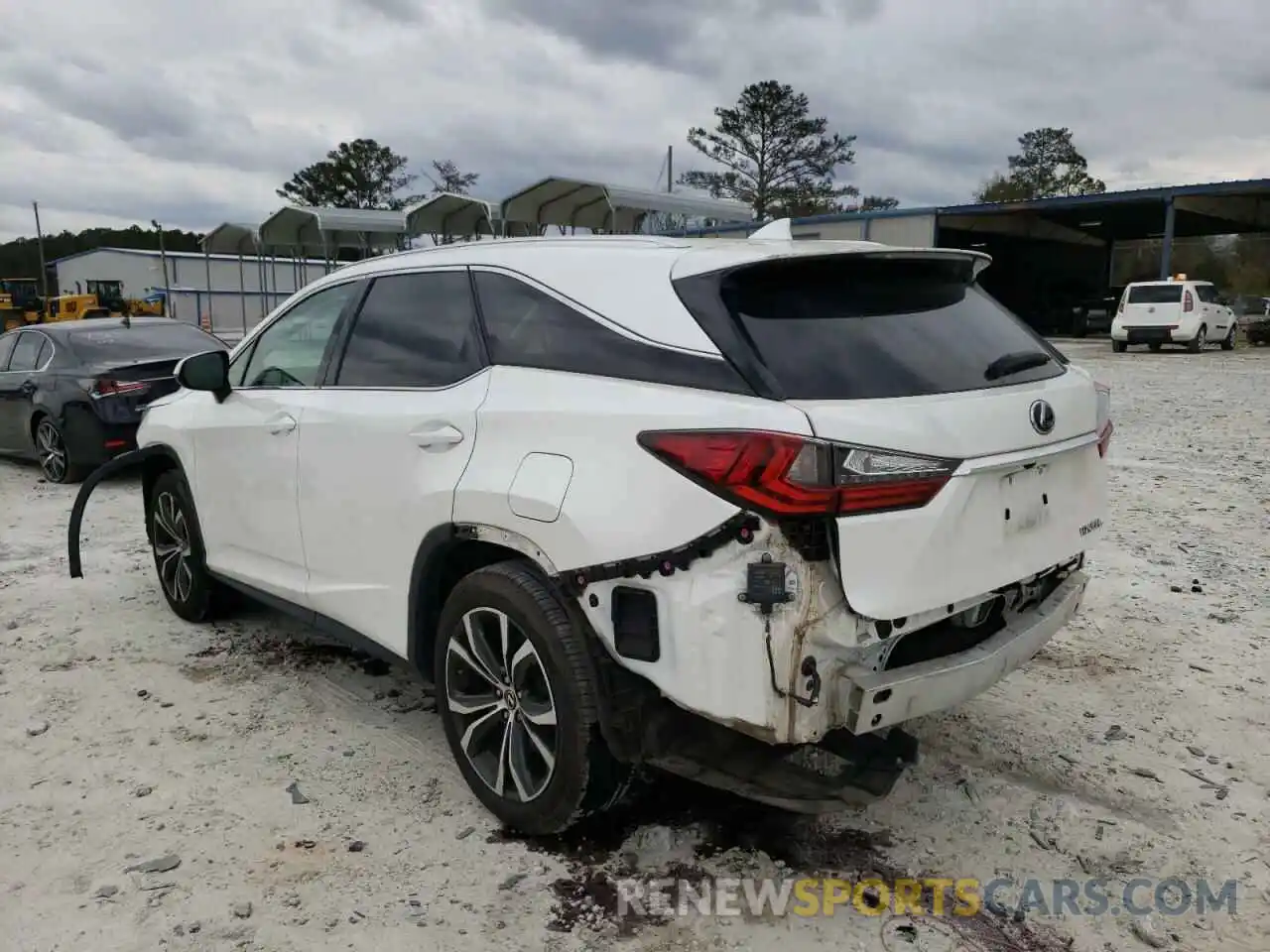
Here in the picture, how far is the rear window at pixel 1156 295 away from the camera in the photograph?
2353cm

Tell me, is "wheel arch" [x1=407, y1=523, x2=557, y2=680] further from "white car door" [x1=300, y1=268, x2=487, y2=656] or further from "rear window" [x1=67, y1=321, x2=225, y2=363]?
"rear window" [x1=67, y1=321, x2=225, y2=363]

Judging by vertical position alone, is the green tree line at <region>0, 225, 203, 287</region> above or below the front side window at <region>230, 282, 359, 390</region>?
above

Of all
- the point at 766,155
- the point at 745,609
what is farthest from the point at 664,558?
the point at 766,155

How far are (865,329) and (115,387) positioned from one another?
7832 millimetres

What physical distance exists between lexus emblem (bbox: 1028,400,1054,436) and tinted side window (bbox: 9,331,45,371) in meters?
9.33

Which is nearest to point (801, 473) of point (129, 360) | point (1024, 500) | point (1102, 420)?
point (1024, 500)

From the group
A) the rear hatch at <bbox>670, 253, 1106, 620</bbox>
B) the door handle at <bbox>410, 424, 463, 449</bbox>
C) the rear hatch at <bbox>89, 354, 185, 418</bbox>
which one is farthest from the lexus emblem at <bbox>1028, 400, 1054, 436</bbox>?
the rear hatch at <bbox>89, 354, 185, 418</bbox>

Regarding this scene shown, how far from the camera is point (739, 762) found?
8.60 ft

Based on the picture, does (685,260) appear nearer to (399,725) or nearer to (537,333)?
(537,333)

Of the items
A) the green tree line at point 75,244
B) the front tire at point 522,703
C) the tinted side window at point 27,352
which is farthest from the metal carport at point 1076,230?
the green tree line at point 75,244

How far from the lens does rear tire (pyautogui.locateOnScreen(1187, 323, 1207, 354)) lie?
77.9 ft

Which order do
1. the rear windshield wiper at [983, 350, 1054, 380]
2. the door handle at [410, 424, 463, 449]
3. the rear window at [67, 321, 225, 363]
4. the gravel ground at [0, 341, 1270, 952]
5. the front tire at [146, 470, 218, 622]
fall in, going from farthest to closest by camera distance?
the rear window at [67, 321, 225, 363]
the front tire at [146, 470, 218, 622]
the door handle at [410, 424, 463, 449]
the rear windshield wiper at [983, 350, 1054, 380]
the gravel ground at [0, 341, 1270, 952]

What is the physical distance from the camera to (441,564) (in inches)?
125

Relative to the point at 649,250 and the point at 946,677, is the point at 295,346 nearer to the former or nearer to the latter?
the point at 649,250
